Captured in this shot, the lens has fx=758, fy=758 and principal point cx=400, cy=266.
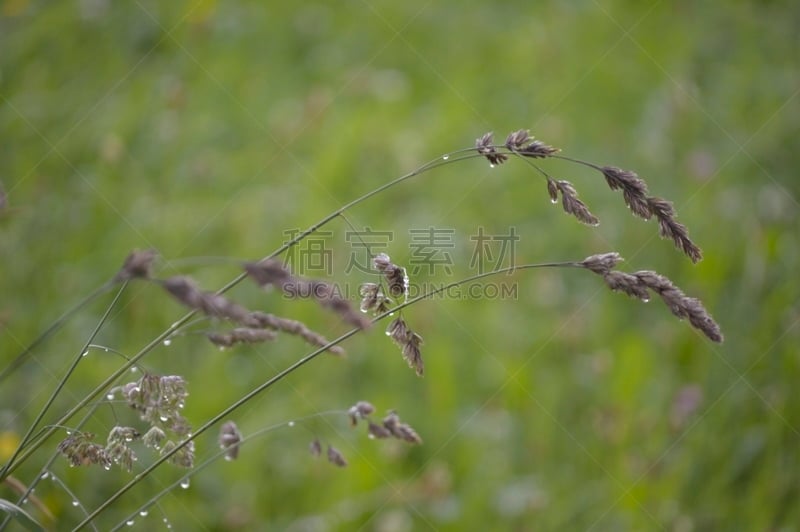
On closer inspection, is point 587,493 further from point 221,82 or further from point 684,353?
point 221,82

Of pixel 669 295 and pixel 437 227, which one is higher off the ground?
pixel 437 227

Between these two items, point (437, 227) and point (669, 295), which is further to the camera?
point (437, 227)

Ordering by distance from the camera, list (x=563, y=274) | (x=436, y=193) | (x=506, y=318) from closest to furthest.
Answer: (x=506, y=318) < (x=563, y=274) < (x=436, y=193)

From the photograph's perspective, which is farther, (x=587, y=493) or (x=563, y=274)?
(x=563, y=274)

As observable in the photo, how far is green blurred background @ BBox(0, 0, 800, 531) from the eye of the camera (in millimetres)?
2240

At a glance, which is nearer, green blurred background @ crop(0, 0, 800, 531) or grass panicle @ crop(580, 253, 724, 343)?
grass panicle @ crop(580, 253, 724, 343)

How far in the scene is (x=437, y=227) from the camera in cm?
323

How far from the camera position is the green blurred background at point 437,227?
7.35 feet

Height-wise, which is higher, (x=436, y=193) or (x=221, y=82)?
(x=436, y=193)

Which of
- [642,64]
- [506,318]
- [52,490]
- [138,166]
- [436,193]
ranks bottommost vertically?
[52,490]

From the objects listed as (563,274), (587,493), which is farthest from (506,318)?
(587,493)

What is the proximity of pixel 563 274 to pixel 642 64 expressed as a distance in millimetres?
1691

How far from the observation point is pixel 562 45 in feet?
13.8

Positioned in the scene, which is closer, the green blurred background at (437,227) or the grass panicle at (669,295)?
the grass panicle at (669,295)
